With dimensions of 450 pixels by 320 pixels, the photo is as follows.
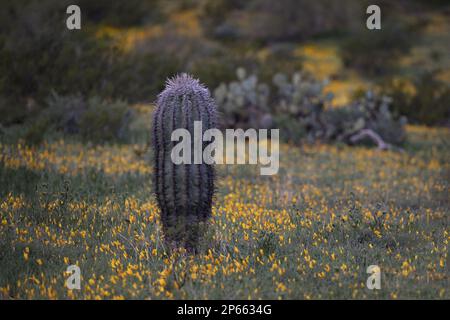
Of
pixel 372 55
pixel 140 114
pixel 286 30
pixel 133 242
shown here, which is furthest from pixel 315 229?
pixel 286 30

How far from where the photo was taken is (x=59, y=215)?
7.24 metres

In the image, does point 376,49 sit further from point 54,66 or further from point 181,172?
point 181,172

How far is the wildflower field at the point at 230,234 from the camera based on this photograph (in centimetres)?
557

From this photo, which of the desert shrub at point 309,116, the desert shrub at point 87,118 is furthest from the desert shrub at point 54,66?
the desert shrub at point 309,116

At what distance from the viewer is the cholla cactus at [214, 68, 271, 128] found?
13.8 m

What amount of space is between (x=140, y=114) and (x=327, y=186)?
6094 millimetres

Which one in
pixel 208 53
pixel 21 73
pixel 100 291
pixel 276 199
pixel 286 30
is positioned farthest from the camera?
pixel 286 30

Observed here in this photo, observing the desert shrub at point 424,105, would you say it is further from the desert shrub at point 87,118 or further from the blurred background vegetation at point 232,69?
the desert shrub at point 87,118

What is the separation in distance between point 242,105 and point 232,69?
468cm

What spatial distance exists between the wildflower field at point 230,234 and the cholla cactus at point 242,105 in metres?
3.31

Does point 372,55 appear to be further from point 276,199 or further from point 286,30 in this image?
point 276,199

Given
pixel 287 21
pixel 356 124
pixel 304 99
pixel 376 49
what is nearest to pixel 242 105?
pixel 304 99

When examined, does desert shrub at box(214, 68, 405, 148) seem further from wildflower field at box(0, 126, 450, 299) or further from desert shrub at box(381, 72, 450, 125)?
desert shrub at box(381, 72, 450, 125)

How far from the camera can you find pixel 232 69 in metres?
18.3
